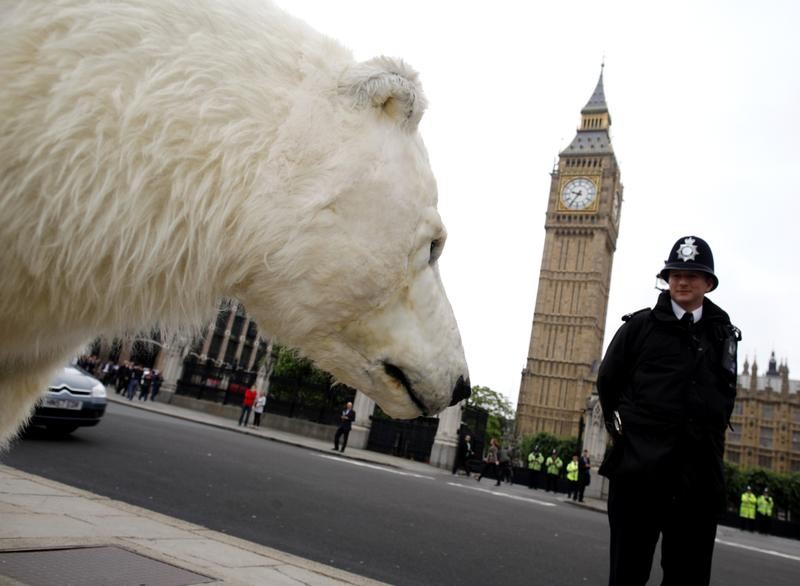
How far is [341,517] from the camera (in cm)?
558

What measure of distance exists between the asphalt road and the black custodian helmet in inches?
104

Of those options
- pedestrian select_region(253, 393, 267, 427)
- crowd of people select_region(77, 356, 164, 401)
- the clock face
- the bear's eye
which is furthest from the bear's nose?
the clock face

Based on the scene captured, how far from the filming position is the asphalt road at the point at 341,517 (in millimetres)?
4320

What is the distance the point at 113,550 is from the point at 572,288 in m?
74.0

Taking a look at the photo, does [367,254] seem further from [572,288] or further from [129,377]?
[572,288]

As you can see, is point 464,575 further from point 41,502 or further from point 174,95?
point 174,95

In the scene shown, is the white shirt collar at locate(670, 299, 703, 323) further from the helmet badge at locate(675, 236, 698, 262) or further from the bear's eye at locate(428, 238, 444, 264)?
the bear's eye at locate(428, 238, 444, 264)

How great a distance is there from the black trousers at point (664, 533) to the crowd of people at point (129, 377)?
21706 mm

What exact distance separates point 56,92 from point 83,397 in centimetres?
754

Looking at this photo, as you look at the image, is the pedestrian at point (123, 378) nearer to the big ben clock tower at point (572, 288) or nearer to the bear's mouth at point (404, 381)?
the bear's mouth at point (404, 381)

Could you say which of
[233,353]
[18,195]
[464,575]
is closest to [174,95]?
[18,195]

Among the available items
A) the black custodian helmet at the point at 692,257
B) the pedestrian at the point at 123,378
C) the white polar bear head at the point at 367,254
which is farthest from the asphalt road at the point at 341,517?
the pedestrian at the point at 123,378

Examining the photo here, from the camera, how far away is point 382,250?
1253 millimetres

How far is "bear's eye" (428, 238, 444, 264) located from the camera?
140cm
